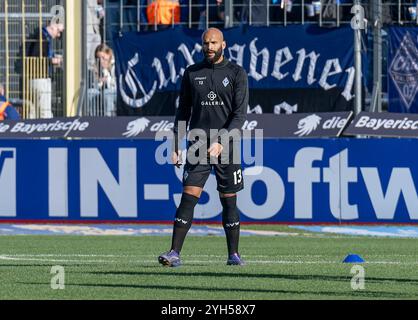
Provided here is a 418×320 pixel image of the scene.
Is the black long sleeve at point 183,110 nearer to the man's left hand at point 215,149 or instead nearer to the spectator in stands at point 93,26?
the man's left hand at point 215,149

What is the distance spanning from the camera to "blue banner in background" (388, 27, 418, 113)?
70.0 feet

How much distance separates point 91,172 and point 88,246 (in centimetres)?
405

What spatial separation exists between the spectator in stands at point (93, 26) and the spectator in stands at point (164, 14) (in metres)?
0.86

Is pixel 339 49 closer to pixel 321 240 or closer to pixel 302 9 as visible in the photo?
pixel 302 9

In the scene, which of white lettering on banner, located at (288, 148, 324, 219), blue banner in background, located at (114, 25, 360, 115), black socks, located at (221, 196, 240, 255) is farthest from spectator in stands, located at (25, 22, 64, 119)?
black socks, located at (221, 196, 240, 255)

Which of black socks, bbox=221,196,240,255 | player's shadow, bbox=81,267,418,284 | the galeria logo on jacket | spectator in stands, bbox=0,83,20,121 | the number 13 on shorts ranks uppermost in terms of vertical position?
the galeria logo on jacket

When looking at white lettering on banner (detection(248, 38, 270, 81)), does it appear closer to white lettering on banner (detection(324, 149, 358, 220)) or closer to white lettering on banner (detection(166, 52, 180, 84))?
white lettering on banner (detection(166, 52, 180, 84))

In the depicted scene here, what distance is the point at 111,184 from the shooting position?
825 inches

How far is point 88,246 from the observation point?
674 inches

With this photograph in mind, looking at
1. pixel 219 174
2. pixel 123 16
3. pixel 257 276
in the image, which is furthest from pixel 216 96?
→ pixel 123 16

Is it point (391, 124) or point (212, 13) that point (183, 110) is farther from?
point (212, 13)

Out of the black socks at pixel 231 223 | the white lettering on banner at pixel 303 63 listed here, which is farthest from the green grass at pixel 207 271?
the white lettering on banner at pixel 303 63

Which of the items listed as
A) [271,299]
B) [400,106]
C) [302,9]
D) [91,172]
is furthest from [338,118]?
[271,299]

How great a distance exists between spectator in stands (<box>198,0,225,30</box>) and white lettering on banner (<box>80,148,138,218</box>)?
3.08 metres
